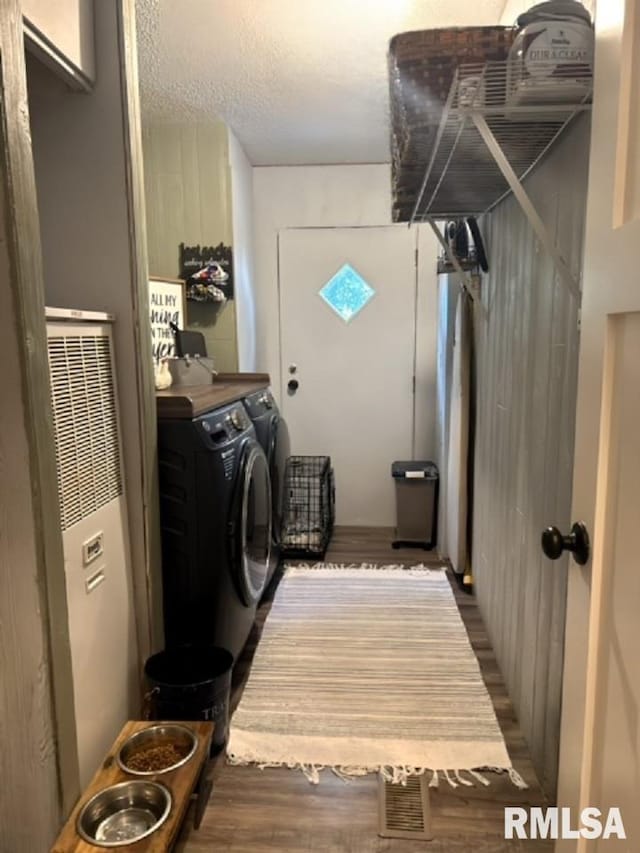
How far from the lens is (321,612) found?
272 cm

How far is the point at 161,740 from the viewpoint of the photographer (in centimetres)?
157

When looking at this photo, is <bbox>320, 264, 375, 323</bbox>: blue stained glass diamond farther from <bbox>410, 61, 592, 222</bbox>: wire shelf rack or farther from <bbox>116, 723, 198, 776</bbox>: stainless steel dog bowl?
<bbox>116, 723, 198, 776</bbox>: stainless steel dog bowl

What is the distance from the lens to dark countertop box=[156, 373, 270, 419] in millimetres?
1860

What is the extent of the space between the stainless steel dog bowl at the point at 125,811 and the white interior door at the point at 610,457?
2.82 feet

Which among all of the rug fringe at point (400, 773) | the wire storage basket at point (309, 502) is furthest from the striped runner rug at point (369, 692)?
the wire storage basket at point (309, 502)

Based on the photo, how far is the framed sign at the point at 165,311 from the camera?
261cm

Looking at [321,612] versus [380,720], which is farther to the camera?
[321,612]

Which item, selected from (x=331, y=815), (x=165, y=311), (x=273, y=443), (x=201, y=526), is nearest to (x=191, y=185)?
(x=165, y=311)

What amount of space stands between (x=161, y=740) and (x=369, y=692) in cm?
81

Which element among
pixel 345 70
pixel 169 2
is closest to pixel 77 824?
pixel 169 2

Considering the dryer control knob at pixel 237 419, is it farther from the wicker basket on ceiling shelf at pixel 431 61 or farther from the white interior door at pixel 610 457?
the white interior door at pixel 610 457

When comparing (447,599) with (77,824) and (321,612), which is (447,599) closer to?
(321,612)

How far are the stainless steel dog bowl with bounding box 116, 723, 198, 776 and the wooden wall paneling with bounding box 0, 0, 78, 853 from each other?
19 cm

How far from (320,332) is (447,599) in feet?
6.28
